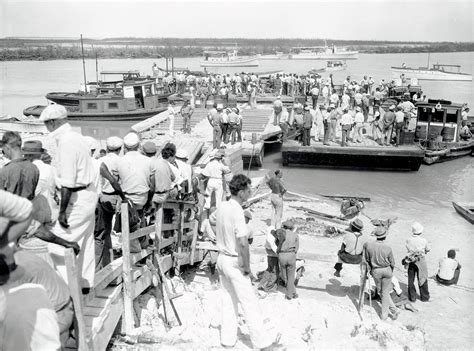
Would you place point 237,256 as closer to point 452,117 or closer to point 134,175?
point 134,175

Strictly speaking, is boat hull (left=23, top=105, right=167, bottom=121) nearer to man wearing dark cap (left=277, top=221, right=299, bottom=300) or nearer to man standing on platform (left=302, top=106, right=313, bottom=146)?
man standing on platform (left=302, top=106, right=313, bottom=146)

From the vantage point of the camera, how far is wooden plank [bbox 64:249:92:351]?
3938 millimetres

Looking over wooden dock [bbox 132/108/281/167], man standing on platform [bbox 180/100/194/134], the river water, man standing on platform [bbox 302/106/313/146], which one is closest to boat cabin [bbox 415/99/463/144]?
the river water

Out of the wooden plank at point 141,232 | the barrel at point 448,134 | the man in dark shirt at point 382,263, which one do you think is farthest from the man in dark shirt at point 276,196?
the barrel at point 448,134

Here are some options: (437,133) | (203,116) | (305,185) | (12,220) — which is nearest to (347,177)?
(305,185)

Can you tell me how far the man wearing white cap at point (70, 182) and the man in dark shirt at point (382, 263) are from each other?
13.0 ft

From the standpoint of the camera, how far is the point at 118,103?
25.7 m

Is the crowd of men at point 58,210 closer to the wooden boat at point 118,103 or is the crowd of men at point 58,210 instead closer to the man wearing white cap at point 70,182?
the man wearing white cap at point 70,182

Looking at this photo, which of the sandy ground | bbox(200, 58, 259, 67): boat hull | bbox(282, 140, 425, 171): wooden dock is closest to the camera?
the sandy ground

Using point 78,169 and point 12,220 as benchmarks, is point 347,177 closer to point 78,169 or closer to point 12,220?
point 78,169

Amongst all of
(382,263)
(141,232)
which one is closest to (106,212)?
(141,232)

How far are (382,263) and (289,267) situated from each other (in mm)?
1298

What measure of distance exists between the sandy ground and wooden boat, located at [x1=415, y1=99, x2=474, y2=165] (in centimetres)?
1241

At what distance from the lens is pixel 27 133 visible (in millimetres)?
19672
